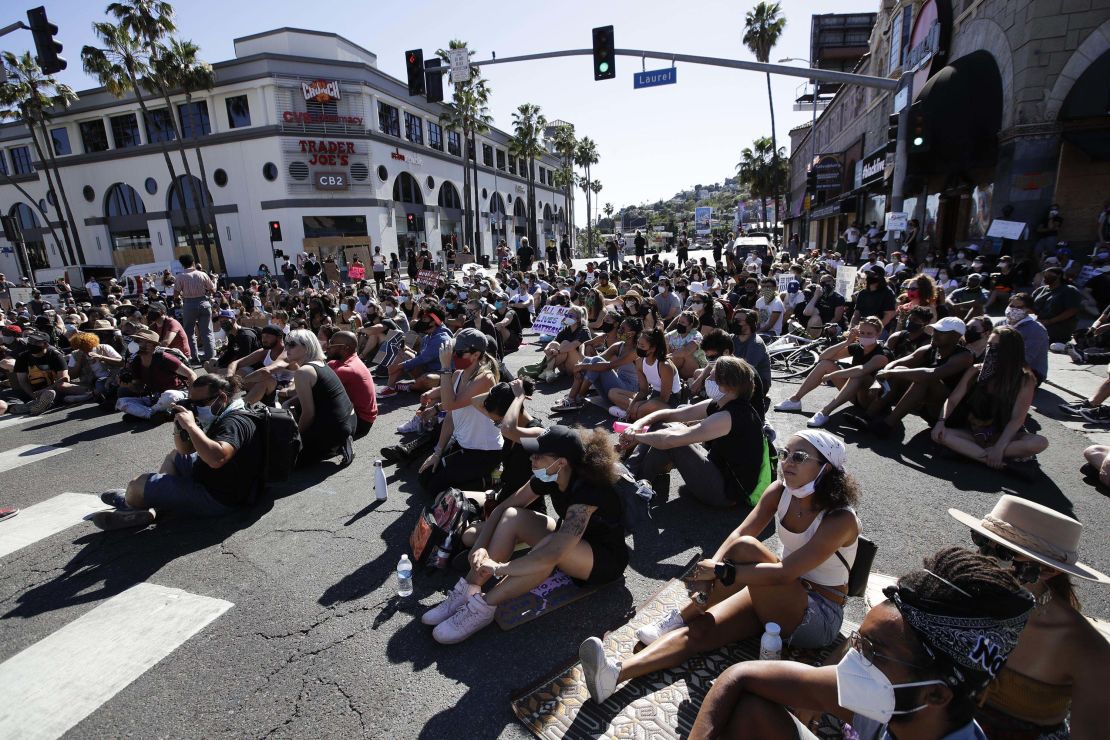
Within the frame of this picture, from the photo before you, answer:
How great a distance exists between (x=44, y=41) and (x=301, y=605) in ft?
44.9

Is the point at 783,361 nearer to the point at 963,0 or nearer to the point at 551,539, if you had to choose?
the point at 551,539

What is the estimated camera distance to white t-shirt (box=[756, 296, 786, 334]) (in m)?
11.6

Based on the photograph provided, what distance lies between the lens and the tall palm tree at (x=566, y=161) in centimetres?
7006

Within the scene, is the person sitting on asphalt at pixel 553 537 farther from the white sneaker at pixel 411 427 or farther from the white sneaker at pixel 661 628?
the white sneaker at pixel 411 427

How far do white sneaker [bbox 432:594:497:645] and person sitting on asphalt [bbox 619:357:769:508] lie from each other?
1924 mm

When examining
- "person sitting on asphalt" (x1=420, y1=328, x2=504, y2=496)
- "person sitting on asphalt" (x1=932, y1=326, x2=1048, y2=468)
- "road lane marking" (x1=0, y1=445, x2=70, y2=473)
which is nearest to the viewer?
"person sitting on asphalt" (x1=420, y1=328, x2=504, y2=496)

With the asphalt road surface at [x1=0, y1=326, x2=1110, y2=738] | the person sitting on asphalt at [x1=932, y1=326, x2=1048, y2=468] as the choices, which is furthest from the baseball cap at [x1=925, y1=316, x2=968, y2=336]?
the asphalt road surface at [x1=0, y1=326, x2=1110, y2=738]

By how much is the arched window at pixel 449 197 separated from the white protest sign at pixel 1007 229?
1570 inches

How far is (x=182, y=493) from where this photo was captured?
4637 mm

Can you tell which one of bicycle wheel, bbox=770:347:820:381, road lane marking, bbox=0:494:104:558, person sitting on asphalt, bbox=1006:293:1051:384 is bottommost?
bicycle wheel, bbox=770:347:820:381

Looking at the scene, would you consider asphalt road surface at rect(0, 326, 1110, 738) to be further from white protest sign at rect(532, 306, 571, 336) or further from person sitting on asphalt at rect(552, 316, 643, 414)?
white protest sign at rect(532, 306, 571, 336)

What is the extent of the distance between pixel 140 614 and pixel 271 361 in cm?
495

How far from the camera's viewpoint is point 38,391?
9211 mm

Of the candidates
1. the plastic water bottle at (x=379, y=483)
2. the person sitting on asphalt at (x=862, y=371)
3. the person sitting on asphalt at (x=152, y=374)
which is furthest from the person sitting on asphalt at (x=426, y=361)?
the person sitting on asphalt at (x=862, y=371)
